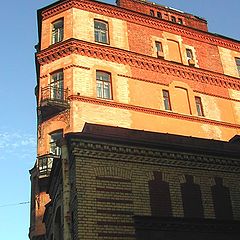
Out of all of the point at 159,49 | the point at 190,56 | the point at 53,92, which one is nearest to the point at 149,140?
the point at 53,92

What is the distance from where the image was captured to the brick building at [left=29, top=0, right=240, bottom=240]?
46.8 ft

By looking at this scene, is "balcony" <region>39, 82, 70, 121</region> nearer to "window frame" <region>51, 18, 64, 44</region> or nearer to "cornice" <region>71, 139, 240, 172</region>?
"window frame" <region>51, 18, 64, 44</region>

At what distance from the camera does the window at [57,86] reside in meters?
26.3

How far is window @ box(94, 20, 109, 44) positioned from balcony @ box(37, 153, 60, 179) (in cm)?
909

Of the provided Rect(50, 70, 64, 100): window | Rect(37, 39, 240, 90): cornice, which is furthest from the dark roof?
Rect(37, 39, 240, 90): cornice

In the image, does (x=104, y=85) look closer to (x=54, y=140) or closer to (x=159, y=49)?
(x=54, y=140)

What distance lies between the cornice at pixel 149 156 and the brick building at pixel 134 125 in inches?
1.5

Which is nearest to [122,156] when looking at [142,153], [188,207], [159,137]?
[142,153]

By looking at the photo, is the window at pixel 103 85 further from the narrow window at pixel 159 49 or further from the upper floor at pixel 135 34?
the narrow window at pixel 159 49

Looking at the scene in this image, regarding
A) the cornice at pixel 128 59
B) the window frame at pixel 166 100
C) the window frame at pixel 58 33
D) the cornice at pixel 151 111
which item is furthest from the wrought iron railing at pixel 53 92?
Result: the window frame at pixel 166 100

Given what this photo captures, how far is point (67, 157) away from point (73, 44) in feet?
45.6

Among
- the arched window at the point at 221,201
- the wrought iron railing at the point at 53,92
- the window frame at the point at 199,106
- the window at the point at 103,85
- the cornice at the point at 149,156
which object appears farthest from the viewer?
the window frame at the point at 199,106

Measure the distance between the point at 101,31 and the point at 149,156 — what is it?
16.0 meters

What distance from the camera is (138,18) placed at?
1221 inches
